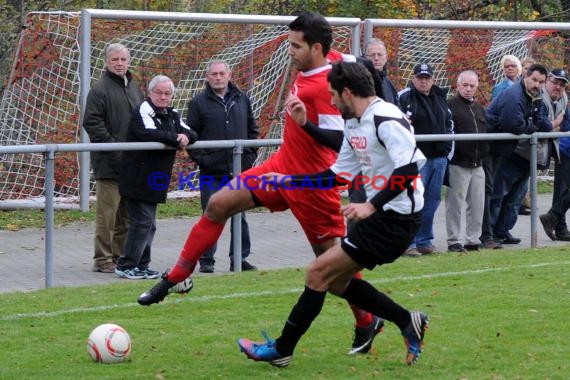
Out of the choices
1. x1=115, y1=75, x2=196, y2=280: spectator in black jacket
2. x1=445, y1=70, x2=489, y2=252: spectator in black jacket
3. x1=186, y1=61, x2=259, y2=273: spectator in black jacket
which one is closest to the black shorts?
x1=115, y1=75, x2=196, y2=280: spectator in black jacket

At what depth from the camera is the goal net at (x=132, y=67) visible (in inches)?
590

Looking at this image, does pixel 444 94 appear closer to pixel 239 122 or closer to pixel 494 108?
pixel 494 108

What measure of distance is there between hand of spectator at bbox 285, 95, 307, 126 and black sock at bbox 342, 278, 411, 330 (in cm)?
106

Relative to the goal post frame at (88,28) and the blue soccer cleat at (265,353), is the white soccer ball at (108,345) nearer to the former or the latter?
the blue soccer cleat at (265,353)

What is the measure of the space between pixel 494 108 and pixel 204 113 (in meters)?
3.45

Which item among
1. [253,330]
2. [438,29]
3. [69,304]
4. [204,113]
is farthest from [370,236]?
→ [438,29]

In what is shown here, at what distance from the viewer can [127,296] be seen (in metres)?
9.73

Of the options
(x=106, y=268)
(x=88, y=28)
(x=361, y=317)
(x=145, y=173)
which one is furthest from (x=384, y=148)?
(x=88, y=28)

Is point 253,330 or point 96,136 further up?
point 96,136

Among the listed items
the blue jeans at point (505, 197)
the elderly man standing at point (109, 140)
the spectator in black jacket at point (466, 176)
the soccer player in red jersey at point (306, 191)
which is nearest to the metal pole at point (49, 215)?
the elderly man standing at point (109, 140)


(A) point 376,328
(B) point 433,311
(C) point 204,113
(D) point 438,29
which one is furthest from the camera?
(D) point 438,29

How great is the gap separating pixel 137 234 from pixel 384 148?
4.45 metres

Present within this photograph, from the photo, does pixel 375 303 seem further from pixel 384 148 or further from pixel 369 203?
pixel 384 148

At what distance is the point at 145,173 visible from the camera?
1097cm
